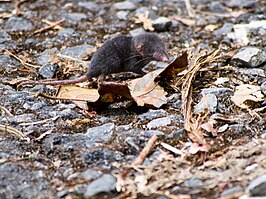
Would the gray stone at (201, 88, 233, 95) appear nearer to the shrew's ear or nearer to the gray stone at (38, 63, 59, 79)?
the shrew's ear

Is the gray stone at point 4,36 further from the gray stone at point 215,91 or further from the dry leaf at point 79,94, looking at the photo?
the gray stone at point 215,91

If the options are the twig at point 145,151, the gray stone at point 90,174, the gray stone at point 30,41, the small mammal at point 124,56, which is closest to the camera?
the gray stone at point 90,174

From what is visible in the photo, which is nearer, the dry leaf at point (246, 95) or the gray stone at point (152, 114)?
the gray stone at point (152, 114)

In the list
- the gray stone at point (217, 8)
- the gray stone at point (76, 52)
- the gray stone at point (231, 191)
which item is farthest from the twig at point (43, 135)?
the gray stone at point (217, 8)

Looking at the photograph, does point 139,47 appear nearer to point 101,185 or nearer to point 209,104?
point 209,104

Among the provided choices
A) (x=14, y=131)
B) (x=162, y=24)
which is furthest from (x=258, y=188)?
(x=162, y=24)

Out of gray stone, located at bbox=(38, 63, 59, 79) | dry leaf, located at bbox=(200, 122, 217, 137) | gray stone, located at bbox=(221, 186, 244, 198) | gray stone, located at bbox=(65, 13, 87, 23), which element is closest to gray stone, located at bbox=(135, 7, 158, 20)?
gray stone, located at bbox=(65, 13, 87, 23)
